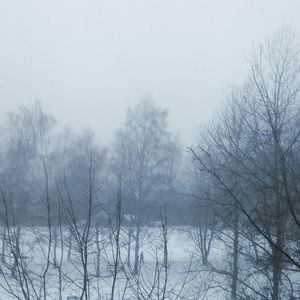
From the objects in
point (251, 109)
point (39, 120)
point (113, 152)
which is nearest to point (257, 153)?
point (251, 109)

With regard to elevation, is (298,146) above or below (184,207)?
above

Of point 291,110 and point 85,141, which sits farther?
point 85,141

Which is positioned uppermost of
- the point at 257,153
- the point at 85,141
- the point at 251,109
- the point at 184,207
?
the point at 85,141

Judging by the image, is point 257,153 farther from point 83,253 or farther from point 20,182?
point 20,182

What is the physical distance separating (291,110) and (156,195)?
12.3m

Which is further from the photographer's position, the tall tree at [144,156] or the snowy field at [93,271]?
the tall tree at [144,156]

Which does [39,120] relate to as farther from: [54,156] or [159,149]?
[159,149]

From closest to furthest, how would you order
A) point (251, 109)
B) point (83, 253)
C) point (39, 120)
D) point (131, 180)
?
point (83, 253) < point (251, 109) < point (131, 180) < point (39, 120)

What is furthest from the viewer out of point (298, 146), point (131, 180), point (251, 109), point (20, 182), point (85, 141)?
point (85, 141)

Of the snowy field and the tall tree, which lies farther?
the tall tree

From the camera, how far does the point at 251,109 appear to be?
21.2ft

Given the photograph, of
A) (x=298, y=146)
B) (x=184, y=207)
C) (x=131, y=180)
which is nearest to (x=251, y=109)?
(x=298, y=146)

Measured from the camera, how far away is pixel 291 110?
23.1 ft

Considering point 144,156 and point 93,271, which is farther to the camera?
point 144,156
